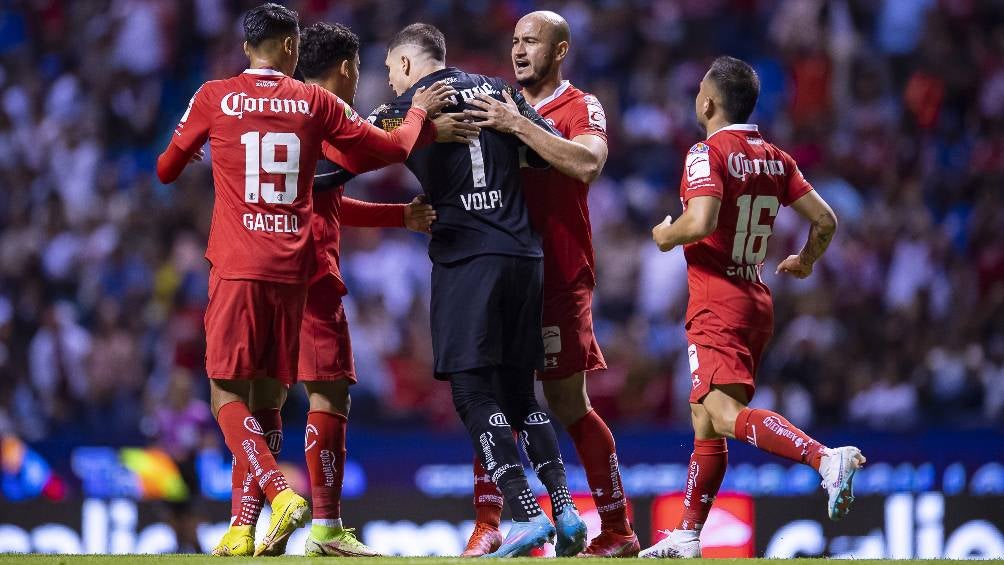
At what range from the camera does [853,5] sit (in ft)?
50.8

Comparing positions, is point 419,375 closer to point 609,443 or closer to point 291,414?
point 291,414

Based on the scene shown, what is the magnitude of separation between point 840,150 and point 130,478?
7669 millimetres

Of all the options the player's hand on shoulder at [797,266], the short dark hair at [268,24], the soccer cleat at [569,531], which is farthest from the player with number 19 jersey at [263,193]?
the player's hand on shoulder at [797,266]

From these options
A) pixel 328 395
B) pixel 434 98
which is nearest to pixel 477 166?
pixel 434 98

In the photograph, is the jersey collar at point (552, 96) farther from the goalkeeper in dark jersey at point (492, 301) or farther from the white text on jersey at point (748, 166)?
the white text on jersey at point (748, 166)

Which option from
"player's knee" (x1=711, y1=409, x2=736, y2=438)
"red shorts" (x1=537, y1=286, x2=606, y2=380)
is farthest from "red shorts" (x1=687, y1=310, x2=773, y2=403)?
"red shorts" (x1=537, y1=286, x2=606, y2=380)

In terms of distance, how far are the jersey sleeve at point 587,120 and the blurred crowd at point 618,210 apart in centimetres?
475

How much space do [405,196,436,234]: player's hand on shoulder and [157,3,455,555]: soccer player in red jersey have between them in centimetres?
37

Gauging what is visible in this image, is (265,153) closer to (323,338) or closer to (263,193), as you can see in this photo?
(263,193)

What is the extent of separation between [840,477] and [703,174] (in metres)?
1.44

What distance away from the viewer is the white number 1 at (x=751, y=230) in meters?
6.34

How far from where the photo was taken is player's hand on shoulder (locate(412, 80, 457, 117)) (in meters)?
6.22

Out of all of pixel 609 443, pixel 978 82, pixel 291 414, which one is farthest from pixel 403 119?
pixel 978 82

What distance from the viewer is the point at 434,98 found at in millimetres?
6242
